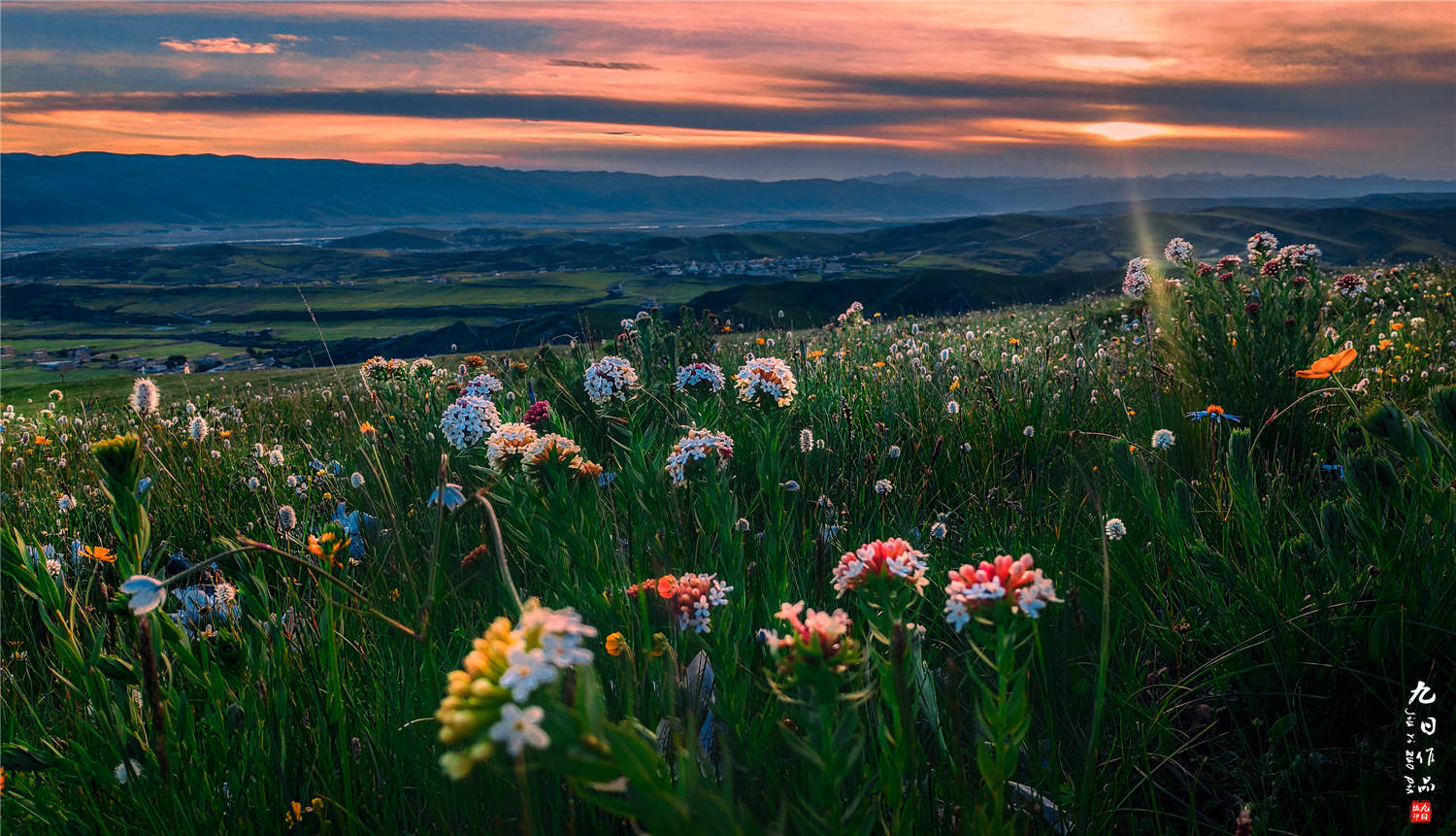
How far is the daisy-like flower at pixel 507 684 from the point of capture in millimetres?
771

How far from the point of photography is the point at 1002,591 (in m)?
1.29

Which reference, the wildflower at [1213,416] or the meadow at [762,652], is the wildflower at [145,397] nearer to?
the meadow at [762,652]

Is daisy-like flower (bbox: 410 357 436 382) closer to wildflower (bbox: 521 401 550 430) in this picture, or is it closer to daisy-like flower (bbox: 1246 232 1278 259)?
wildflower (bbox: 521 401 550 430)

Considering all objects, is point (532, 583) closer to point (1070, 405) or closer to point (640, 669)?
point (640, 669)

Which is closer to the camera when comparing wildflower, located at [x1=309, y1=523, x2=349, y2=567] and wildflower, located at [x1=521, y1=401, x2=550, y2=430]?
wildflower, located at [x1=309, y1=523, x2=349, y2=567]

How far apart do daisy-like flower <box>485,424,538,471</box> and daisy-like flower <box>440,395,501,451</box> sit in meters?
0.96

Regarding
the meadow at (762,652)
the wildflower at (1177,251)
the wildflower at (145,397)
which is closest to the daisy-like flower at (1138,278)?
the wildflower at (1177,251)

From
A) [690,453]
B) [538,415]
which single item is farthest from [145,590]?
[538,415]

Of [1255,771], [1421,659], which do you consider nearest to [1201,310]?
[1421,659]

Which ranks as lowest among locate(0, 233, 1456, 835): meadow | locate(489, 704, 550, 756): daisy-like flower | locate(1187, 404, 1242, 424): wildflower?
locate(0, 233, 1456, 835): meadow

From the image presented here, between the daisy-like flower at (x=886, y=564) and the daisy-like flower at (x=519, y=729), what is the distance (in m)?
0.80

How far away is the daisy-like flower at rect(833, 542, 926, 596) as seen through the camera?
1459 mm

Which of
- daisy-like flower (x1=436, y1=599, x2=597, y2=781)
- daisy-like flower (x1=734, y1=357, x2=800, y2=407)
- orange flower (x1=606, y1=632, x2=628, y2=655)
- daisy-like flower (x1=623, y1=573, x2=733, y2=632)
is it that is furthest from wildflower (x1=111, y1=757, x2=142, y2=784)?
daisy-like flower (x1=734, y1=357, x2=800, y2=407)

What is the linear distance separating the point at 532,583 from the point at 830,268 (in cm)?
17000
